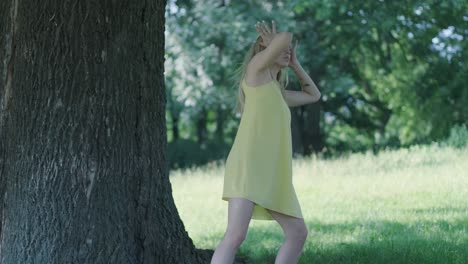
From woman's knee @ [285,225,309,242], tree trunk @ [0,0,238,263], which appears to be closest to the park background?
tree trunk @ [0,0,238,263]

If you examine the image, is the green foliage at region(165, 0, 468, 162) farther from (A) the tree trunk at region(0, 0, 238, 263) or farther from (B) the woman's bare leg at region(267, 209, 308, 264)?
(B) the woman's bare leg at region(267, 209, 308, 264)

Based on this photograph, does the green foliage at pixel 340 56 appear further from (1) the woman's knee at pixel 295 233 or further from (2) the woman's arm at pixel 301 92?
(1) the woman's knee at pixel 295 233

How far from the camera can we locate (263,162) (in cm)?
522

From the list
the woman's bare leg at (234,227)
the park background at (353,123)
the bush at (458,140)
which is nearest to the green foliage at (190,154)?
the park background at (353,123)

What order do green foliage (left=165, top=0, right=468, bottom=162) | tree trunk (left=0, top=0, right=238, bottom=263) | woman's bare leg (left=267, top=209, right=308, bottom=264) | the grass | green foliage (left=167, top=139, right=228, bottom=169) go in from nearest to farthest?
woman's bare leg (left=267, top=209, right=308, bottom=264)
tree trunk (left=0, top=0, right=238, bottom=263)
the grass
green foliage (left=165, top=0, right=468, bottom=162)
green foliage (left=167, top=139, right=228, bottom=169)

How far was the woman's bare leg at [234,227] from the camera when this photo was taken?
515cm

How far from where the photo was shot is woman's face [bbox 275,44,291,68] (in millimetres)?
5359

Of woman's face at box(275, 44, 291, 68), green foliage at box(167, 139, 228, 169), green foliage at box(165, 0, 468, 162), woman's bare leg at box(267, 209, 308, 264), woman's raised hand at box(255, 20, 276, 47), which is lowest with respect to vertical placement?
green foliage at box(167, 139, 228, 169)

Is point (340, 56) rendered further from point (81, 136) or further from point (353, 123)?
point (81, 136)

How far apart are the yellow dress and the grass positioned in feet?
6.81

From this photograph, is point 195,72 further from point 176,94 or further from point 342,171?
point 342,171

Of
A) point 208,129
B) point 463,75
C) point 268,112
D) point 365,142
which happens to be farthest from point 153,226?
point 208,129

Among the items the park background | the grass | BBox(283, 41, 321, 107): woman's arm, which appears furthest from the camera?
the park background

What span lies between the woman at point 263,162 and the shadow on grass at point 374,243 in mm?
1983
